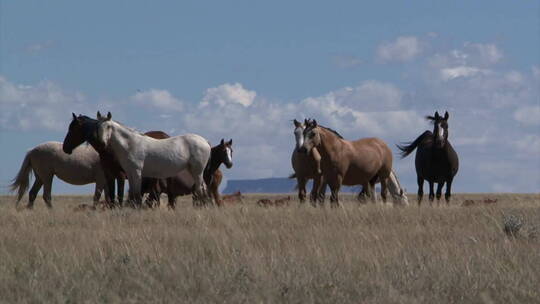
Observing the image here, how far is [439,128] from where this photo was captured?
20.8 m

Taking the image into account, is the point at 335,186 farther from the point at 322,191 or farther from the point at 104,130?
the point at 104,130

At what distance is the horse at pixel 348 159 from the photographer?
56.4 feet

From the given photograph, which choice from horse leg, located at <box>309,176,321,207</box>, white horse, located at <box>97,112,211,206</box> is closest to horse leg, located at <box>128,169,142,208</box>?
white horse, located at <box>97,112,211,206</box>

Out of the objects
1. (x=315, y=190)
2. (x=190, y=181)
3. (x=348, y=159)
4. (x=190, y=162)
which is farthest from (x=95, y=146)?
(x=348, y=159)

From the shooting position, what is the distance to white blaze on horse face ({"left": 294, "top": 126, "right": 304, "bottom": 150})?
55.6ft

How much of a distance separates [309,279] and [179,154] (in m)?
9.98

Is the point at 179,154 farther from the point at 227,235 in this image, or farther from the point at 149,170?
the point at 227,235

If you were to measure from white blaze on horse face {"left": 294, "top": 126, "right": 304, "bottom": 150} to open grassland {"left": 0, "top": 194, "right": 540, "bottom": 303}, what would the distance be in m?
2.96

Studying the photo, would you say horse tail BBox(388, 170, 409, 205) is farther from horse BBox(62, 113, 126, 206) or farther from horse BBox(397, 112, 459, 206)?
horse BBox(62, 113, 126, 206)

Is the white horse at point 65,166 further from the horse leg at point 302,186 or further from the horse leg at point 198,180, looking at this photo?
the horse leg at point 302,186

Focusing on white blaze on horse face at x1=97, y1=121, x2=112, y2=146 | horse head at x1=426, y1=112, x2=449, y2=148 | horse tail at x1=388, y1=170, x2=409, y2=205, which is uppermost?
horse head at x1=426, y1=112, x2=449, y2=148

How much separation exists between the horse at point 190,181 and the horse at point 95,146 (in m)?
0.85

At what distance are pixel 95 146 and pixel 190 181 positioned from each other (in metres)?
2.55

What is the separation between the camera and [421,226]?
42.4 feet
